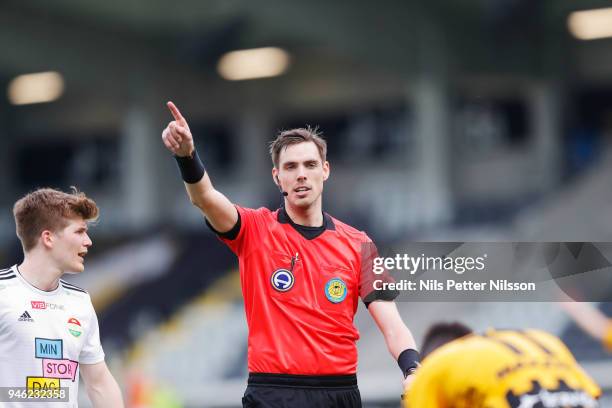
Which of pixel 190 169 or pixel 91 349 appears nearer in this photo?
pixel 190 169

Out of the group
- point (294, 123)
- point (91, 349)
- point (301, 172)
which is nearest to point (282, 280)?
point (301, 172)

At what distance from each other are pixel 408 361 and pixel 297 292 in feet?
2.09

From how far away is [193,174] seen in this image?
5387 mm

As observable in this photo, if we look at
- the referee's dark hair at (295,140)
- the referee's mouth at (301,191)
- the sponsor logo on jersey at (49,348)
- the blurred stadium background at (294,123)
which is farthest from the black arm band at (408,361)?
the blurred stadium background at (294,123)

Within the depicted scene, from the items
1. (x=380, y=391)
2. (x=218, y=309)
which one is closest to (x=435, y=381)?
(x=380, y=391)

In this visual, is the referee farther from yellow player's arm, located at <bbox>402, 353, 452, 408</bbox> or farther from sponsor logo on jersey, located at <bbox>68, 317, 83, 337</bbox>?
yellow player's arm, located at <bbox>402, 353, 452, 408</bbox>

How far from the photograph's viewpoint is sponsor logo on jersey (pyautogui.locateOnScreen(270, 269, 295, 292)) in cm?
562

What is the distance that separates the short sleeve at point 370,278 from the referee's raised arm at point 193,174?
72 centimetres

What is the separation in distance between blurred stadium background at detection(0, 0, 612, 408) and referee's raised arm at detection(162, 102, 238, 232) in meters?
13.2

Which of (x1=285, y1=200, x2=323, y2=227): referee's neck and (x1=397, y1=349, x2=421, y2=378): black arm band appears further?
(x1=285, y1=200, x2=323, y2=227): referee's neck

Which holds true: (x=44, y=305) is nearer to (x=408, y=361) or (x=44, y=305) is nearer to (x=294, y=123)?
(x=408, y=361)

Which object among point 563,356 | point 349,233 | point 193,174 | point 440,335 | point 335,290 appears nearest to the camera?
point 563,356

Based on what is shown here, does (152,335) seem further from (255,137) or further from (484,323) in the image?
(484,323)

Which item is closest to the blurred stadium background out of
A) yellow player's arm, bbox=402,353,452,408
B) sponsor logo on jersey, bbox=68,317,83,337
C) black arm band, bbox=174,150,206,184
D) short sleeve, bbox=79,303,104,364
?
short sleeve, bbox=79,303,104,364
